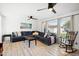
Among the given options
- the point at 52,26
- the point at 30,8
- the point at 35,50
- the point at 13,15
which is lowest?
the point at 35,50

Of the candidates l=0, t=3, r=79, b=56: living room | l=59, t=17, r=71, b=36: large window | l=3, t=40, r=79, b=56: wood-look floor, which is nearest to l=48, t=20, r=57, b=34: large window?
l=0, t=3, r=79, b=56: living room

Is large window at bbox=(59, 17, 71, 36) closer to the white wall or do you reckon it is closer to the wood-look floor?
the wood-look floor

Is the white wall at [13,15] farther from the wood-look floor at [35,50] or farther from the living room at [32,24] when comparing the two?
the wood-look floor at [35,50]

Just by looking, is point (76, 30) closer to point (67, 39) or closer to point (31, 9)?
point (67, 39)

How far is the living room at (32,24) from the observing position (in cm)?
197

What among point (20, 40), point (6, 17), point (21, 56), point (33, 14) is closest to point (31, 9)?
point (33, 14)

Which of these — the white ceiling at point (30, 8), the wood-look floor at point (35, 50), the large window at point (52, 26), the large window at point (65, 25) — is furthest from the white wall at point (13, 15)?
the large window at point (65, 25)

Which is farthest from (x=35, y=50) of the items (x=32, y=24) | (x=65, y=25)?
(x=65, y=25)

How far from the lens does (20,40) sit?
2035 millimetres

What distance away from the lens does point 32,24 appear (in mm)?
2094

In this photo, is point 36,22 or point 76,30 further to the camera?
point 36,22

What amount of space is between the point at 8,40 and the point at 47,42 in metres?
0.77

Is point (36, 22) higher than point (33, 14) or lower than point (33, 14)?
lower

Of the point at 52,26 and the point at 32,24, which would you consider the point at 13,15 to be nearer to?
the point at 32,24
